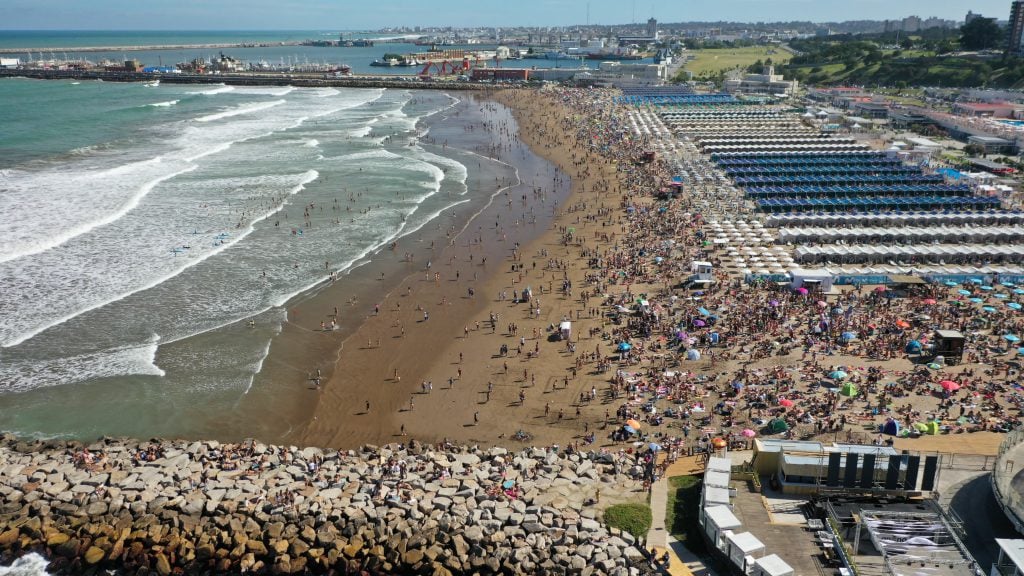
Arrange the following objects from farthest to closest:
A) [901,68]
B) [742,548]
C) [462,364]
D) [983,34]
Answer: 1. [983,34]
2. [901,68]
3. [462,364]
4. [742,548]

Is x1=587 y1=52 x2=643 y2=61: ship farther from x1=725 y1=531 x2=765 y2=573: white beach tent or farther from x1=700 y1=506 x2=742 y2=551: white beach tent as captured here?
x1=725 y1=531 x2=765 y2=573: white beach tent

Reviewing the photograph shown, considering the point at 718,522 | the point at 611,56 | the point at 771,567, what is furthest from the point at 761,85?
the point at 771,567

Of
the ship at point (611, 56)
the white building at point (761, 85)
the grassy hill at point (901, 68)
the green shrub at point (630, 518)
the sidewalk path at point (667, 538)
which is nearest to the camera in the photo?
the sidewalk path at point (667, 538)

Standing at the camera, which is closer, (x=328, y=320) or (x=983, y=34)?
(x=328, y=320)

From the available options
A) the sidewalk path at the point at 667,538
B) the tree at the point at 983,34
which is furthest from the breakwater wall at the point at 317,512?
the tree at the point at 983,34

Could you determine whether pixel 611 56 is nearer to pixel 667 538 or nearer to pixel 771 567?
pixel 667 538

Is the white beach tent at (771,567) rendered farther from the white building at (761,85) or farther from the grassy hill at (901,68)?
the grassy hill at (901,68)

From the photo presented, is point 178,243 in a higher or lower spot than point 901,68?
lower
